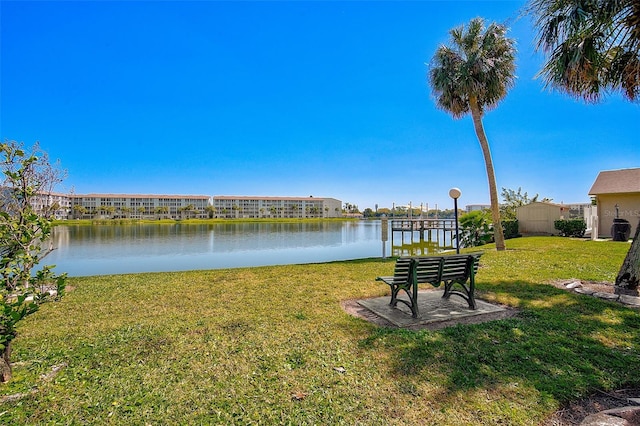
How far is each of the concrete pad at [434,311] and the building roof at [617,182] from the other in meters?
15.7

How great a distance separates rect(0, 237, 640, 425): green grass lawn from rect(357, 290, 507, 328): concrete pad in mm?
326

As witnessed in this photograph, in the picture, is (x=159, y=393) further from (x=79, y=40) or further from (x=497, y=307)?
(x=79, y=40)

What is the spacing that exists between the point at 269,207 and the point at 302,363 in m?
108

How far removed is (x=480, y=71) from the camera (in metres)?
11.7

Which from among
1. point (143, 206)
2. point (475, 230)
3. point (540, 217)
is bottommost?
point (475, 230)

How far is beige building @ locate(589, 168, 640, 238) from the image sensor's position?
1481cm

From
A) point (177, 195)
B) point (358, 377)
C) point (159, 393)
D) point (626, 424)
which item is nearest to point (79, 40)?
point (159, 393)

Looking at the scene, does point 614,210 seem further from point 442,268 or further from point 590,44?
point 442,268

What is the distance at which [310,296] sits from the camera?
531cm

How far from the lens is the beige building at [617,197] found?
14812 mm

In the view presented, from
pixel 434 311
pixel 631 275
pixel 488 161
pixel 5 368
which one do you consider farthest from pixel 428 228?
pixel 5 368

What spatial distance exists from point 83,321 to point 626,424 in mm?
5480

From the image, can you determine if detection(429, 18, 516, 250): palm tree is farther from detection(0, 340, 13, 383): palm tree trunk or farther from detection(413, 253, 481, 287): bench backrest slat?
detection(0, 340, 13, 383): palm tree trunk

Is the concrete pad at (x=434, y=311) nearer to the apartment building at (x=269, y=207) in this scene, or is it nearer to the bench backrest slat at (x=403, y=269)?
the bench backrest slat at (x=403, y=269)
